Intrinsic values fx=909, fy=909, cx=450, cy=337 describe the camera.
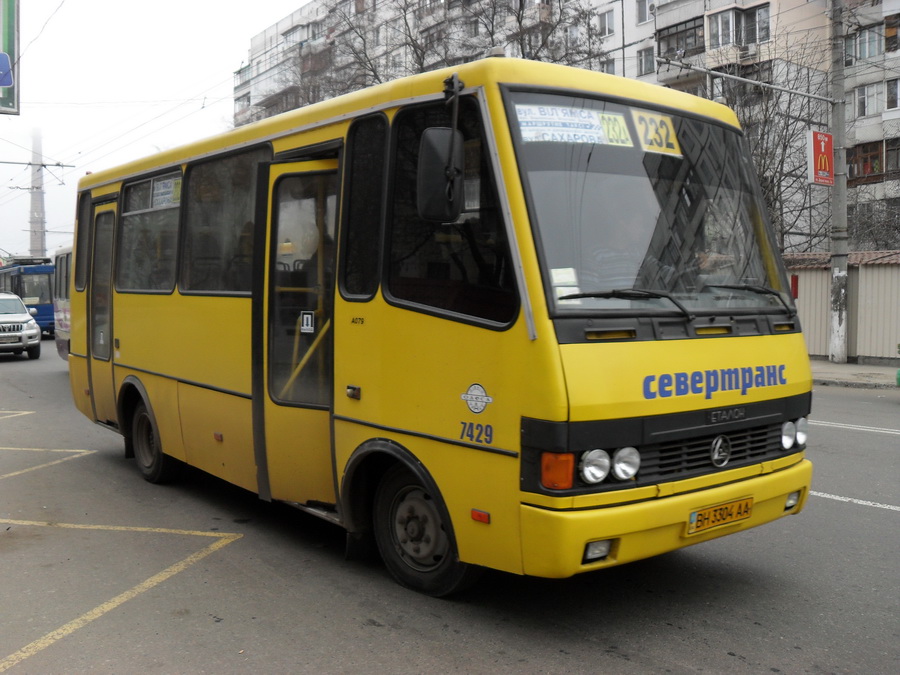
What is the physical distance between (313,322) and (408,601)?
1.78m

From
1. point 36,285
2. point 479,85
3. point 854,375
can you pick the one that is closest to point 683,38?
point 854,375

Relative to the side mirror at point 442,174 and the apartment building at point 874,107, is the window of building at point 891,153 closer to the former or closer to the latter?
the apartment building at point 874,107

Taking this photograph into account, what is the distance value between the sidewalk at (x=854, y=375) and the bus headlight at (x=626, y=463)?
14678mm

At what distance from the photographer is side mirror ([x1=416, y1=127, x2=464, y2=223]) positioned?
14.0 feet

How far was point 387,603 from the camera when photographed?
16.0 feet

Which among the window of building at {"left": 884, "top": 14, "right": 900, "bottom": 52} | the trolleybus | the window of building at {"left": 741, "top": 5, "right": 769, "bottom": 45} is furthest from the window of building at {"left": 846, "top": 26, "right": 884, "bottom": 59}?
the trolleybus

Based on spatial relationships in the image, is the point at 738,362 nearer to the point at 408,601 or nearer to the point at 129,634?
the point at 408,601

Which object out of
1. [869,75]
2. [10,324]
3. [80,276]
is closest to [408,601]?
[80,276]

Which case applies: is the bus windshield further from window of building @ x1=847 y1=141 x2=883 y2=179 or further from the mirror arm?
window of building @ x1=847 y1=141 x2=883 y2=179

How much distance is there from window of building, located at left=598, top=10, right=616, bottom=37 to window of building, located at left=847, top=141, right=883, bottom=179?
1326 cm

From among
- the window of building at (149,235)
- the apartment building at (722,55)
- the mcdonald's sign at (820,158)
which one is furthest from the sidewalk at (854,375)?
the window of building at (149,235)

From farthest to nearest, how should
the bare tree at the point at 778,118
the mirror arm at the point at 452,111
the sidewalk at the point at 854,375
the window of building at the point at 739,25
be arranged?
1. the window of building at the point at 739,25
2. the bare tree at the point at 778,118
3. the sidewalk at the point at 854,375
4. the mirror arm at the point at 452,111

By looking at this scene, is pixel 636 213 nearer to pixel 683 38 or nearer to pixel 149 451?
pixel 149 451

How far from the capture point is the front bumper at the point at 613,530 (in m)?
3.97
